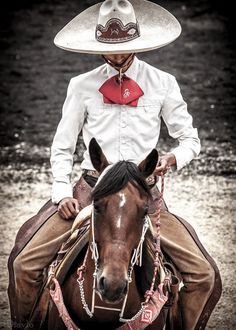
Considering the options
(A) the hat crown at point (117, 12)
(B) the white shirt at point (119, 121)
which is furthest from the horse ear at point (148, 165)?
(A) the hat crown at point (117, 12)

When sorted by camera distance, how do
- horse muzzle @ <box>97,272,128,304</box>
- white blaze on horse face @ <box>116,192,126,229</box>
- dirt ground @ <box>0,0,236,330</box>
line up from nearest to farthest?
horse muzzle @ <box>97,272,128,304</box> → white blaze on horse face @ <box>116,192,126,229</box> → dirt ground @ <box>0,0,236,330</box>

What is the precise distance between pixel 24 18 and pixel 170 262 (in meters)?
13.8

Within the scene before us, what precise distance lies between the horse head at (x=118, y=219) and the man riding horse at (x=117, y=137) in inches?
26.9

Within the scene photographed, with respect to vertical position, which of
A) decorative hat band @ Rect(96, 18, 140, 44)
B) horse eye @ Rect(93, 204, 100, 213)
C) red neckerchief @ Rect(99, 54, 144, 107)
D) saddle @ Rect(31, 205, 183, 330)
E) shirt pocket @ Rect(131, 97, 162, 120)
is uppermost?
decorative hat band @ Rect(96, 18, 140, 44)

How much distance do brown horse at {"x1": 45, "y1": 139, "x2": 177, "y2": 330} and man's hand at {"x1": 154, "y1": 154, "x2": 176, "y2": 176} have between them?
312 mm

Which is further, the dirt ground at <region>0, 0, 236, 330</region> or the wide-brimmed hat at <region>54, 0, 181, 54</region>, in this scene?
the dirt ground at <region>0, 0, 236, 330</region>

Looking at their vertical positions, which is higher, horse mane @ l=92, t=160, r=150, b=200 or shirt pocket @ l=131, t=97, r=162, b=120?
horse mane @ l=92, t=160, r=150, b=200

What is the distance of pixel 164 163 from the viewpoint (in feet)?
16.8

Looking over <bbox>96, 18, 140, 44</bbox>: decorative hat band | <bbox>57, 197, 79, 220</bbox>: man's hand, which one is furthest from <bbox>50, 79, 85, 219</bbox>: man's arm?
<bbox>96, 18, 140, 44</bbox>: decorative hat band

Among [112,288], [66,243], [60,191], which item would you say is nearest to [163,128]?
[60,191]

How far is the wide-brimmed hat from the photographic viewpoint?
5438 mm

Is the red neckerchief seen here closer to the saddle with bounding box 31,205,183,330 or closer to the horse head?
the saddle with bounding box 31,205,183,330

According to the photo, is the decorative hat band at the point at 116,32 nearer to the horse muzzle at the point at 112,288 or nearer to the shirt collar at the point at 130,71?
the shirt collar at the point at 130,71

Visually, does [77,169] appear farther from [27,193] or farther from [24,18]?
[24,18]
